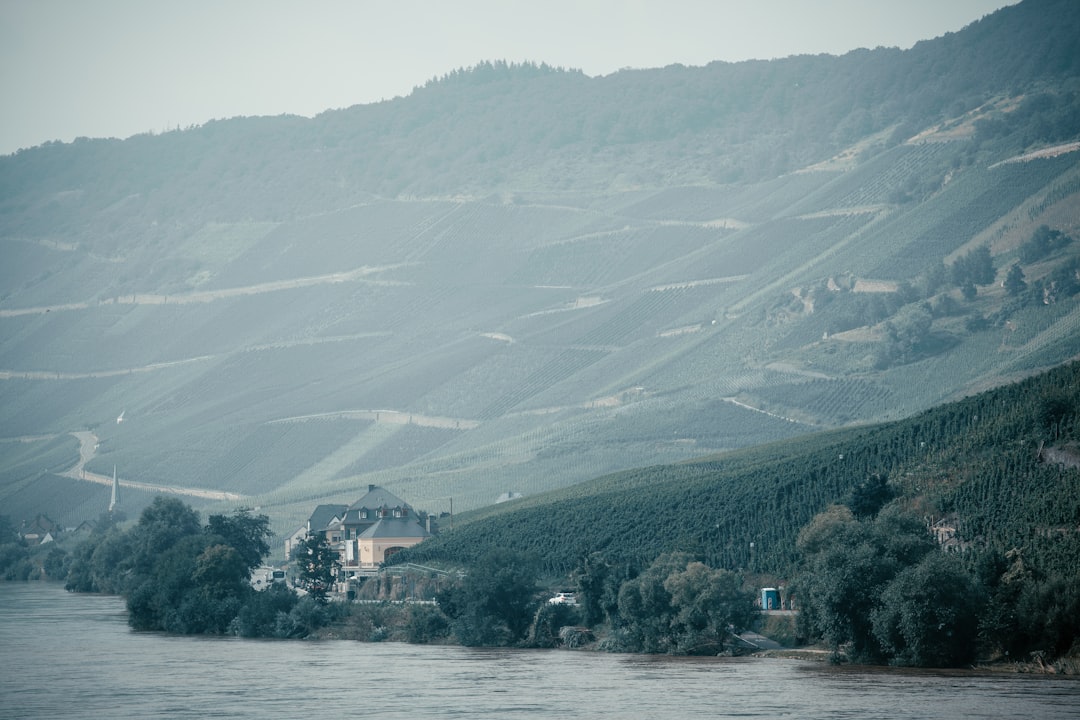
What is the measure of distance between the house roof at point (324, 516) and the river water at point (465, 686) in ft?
156

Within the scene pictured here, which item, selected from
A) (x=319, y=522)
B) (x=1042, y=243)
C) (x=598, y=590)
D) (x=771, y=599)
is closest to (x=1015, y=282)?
(x=1042, y=243)

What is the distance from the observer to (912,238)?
196375mm

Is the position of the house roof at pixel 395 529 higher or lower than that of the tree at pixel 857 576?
higher

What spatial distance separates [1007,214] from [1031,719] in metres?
150

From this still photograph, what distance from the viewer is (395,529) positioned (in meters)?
101


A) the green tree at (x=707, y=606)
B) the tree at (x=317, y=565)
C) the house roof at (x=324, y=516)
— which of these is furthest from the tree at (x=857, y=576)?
the house roof at (x=324, y=516)

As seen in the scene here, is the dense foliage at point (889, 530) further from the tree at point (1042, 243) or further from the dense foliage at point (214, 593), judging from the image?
the tree at point (1042, 243)

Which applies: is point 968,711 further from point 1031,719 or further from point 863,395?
point 863,395

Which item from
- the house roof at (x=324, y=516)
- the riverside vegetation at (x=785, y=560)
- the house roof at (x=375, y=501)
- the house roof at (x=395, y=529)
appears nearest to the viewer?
the riverside vegetation at (x=785, y=560)

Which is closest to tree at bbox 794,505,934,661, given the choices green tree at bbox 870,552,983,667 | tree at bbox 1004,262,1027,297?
green tree at bbox 870,552,983,667

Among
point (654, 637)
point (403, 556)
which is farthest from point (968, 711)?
point (403, 556)

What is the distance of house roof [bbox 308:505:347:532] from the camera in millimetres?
124000

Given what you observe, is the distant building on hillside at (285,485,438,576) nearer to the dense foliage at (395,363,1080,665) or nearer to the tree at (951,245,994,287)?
the dense foliage at (395,363,1080,665)

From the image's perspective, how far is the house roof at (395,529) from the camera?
330ft
